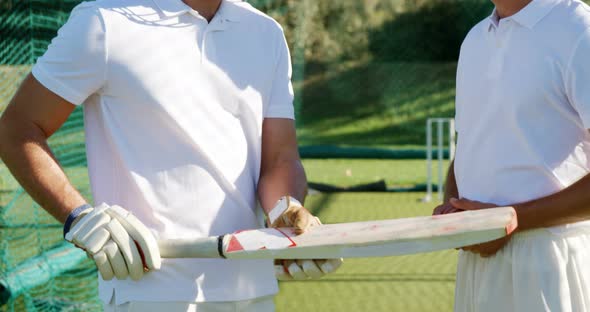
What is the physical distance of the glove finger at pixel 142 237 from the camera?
168 cm

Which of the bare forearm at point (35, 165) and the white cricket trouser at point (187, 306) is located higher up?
the bare forearm at point (35, 165)

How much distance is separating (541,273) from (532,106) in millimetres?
383

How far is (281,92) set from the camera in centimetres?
204

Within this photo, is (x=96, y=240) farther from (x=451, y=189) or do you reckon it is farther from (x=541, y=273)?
(x=451, y=189)

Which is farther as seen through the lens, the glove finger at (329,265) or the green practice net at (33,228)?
the green practice net at (33,228)

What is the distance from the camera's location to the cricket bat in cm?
170

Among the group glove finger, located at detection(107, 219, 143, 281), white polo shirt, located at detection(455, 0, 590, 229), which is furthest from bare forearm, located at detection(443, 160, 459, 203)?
glove finger, located at detection(107, 219, 143, 281)

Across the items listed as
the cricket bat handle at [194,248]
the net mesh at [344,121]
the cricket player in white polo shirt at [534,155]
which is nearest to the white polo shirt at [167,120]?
the cricket bat handle at [194,248]

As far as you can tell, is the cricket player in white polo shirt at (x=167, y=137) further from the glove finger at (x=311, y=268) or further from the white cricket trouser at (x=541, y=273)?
the white cricket trouser at (x=541, y=273)

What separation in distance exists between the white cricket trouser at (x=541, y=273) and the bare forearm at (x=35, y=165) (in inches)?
39.7

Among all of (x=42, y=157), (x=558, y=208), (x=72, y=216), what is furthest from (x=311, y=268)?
(x=558, y=208)

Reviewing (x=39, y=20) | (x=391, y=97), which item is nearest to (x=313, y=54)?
(x=391, y=97)

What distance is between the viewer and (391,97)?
17922 millimetres

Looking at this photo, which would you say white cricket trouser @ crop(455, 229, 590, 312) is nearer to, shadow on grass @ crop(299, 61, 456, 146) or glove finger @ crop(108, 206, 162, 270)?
glove finger @ crop(108, 206, 162, 270)
